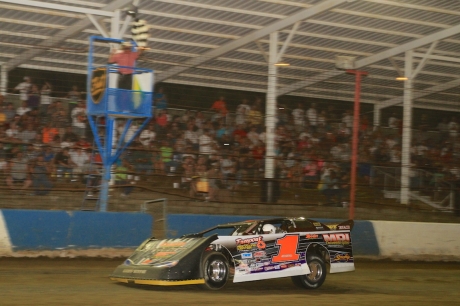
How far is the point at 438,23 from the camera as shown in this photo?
801 inches

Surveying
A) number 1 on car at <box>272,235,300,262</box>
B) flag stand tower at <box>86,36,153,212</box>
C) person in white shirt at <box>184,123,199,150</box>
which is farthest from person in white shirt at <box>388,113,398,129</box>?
number 1 on car at <box>272,235,300,262</box>

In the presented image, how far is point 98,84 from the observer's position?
41.8 ft

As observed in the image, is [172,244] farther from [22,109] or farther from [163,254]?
[22,109]

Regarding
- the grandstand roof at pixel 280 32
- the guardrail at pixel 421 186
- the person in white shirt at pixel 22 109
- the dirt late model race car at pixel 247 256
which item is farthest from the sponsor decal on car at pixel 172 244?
the guardrail at pixel 421 186

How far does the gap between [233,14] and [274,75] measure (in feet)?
19.6

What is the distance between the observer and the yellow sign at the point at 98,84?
1263 cm

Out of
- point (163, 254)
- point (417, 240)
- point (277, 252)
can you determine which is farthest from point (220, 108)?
point (417, 240)

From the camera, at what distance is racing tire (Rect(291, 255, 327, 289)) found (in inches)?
378

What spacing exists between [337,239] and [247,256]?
5.87 ft

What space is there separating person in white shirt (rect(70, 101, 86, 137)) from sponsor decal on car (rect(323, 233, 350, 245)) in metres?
5.32

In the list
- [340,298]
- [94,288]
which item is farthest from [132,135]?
[340,298]

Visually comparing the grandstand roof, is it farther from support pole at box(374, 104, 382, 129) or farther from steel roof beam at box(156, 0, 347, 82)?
support pole at box(374, 104, 382, 129)

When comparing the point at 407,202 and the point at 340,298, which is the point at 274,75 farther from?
the point at 340,298

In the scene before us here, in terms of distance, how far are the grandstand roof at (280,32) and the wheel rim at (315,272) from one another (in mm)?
5339
